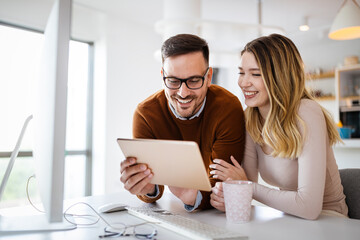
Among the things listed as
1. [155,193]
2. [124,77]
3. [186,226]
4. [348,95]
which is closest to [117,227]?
[186,226]

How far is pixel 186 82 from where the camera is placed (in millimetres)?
1380

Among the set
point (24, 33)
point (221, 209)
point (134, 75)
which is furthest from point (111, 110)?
point (221, 209)

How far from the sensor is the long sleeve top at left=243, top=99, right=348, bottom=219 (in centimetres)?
109

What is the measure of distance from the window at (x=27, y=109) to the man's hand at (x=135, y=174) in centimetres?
235

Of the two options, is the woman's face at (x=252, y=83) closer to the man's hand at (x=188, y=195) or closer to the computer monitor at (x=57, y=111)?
the man's hand at (x=188, y=195)

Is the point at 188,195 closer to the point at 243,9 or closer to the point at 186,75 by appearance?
the point at 186,75

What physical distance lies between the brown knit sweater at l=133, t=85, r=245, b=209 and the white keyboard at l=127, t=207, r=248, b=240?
0.30 meters

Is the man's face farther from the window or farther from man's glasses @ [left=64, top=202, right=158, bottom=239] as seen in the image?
the window

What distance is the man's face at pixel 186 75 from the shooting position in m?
1.37

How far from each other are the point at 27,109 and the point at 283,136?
321 cm

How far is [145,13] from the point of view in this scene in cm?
434

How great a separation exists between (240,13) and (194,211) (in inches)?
148

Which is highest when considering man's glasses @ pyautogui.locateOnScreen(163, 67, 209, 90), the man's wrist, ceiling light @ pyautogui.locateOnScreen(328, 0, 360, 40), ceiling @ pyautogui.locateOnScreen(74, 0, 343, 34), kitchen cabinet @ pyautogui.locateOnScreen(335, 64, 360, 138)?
ceiling @ pyautogui.locateOnScreen(74, 0, 343, 34)

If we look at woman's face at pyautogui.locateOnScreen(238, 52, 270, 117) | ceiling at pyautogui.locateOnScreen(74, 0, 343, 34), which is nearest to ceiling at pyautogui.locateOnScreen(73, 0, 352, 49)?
ceiling at pyautogui.locateOnScreen(74, 0, 343, 34)
